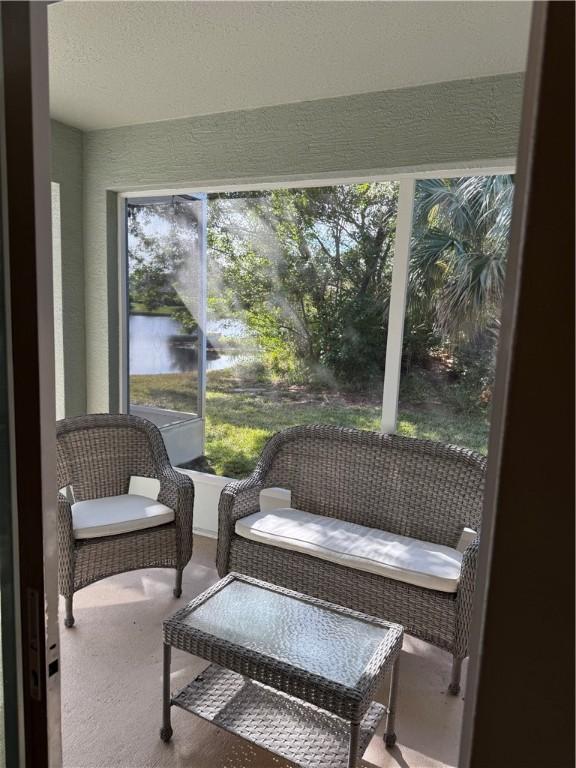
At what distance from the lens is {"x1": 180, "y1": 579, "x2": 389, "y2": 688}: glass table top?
171cm

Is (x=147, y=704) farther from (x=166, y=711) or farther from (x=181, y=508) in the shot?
(x=181, y=508)

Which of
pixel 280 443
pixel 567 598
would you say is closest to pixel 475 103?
pixel 280 443

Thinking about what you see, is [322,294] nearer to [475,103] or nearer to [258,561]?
[475,103]

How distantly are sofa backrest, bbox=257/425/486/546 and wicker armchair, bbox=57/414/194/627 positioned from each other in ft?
1.78

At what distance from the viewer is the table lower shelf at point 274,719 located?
1.67m

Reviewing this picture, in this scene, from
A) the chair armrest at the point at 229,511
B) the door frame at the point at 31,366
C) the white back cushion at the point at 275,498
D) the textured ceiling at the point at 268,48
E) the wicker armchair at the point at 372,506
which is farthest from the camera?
the white back cushion at the point at 275,498

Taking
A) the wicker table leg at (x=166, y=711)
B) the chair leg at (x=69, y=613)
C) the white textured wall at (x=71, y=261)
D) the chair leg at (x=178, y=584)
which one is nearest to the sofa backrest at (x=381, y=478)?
the chair leg at (x=178, y=584)

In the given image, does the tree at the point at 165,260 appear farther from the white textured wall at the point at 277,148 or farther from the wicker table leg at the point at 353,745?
the wicker table leg at the point at 353,745

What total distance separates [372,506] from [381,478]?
157mm

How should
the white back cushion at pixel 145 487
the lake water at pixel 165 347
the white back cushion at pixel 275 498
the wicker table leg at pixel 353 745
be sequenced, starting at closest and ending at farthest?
the wicker table leg at pixel 353 745 → the white back cushion at pixel 275 498 → the lake water at pixel 165 347 → the white back cushion at pixel 145 487

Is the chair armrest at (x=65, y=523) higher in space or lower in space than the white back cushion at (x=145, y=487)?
higher

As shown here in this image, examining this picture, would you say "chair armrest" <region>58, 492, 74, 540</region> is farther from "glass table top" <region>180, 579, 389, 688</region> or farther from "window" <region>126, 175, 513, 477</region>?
"window" <region>126, 175, 513, 477</region>

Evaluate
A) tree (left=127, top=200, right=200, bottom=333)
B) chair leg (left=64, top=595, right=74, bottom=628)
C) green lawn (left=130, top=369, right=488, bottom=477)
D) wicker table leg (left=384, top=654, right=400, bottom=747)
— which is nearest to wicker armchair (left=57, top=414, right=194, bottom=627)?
chair leg (left=64, top=595, right=74, bottom=628)

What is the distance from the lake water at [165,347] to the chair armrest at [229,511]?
3.24 ft
